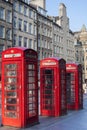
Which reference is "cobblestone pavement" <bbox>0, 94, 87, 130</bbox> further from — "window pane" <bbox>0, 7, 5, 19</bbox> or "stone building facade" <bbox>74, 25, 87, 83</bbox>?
"stone building facade" <bbox>74, 25, 87, 83</bbox>

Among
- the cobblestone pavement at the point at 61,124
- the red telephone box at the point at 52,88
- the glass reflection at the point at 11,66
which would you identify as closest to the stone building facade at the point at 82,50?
the red telephone box at the point at 52,88

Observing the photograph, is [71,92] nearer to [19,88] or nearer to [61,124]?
[61,124]

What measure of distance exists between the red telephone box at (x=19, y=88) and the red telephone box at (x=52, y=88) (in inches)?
106

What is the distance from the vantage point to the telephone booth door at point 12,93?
485 inches

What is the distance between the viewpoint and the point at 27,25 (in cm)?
5350

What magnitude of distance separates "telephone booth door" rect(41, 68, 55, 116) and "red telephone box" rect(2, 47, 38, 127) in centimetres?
270

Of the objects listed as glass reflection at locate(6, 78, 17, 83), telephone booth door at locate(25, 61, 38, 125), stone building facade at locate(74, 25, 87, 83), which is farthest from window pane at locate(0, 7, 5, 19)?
stone building facade at locate(74, 25, 87, 83)

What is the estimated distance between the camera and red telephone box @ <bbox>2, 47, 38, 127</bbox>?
12266 millimetres

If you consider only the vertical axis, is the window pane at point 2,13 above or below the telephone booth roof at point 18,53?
above

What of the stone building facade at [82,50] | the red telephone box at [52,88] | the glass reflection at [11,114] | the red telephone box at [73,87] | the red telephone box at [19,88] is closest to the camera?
the red telephone box at [19,88]

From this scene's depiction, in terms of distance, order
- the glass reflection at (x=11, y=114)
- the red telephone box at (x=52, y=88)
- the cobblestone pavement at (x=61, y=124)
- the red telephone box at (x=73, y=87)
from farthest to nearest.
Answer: the red telephone box at (x=73, y=87)
the red telephone box at (x=52, y=88)
the glass reflection at (x=11, y=114)
the cobblestone pavement at (x=61, y=124)

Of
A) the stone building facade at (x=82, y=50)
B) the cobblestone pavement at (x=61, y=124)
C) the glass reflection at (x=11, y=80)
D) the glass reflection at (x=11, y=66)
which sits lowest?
the cobblestone pavement at (x=61, y=124)

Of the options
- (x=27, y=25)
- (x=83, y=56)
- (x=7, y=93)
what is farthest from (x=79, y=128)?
(x=83, y=56)

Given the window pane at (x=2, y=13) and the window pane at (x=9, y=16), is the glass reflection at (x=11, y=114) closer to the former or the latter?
the window pane at (x=2, y=13)
